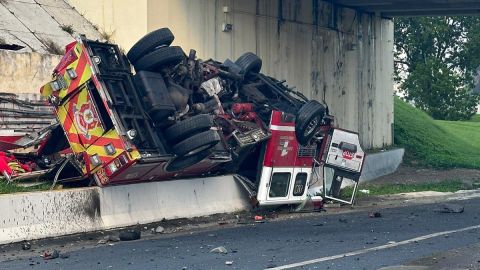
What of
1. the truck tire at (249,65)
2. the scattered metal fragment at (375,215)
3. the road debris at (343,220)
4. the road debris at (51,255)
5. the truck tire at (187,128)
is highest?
the truck tire at (249,65)

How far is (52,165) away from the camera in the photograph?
1588 cm

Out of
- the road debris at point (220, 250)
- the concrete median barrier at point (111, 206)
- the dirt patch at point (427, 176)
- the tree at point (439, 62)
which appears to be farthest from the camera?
the tree at point (439, 62)

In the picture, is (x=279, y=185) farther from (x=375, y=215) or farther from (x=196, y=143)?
(x=196, y=143)

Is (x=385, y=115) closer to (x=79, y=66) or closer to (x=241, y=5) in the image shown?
(x=241, y=5)

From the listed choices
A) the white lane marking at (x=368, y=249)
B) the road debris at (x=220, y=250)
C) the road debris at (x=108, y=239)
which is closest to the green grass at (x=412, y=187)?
the white lane marking at (x=368, y=249)

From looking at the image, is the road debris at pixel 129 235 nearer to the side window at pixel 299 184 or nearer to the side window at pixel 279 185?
the side window at pixel 279 185

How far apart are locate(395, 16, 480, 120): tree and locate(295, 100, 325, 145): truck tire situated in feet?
111

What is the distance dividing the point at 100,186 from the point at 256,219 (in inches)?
135

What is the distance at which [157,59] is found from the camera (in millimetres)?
16594

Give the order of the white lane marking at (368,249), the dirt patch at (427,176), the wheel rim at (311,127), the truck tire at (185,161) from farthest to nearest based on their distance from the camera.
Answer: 1. the dirt patch at (427,176)
2. the wheel rim at (311,127)
3. the truck tire at (185,161)
4. the white lane marking at (368,249)

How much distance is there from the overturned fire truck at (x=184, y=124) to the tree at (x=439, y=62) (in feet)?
109

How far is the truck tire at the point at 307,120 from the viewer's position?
60.2 ft

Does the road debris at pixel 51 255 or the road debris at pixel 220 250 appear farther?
the road debris at pixel 220 250

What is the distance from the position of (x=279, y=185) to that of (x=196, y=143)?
9.73 feet
